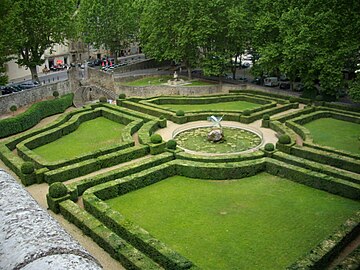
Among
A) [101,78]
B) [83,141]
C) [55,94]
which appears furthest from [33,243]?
[101,78]

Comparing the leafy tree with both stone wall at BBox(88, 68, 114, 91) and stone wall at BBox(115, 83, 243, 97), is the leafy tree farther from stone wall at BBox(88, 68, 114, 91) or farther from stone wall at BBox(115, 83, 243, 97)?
stone wall at BBox(88, 68, 114, 91)

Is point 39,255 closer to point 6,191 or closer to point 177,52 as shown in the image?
point 6,191

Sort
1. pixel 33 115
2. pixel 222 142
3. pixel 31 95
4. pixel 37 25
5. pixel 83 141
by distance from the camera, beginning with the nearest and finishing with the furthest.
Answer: pixel 222 142
pixel 83 141
pixel 33 115
pixel 31 95
pixel 37 25

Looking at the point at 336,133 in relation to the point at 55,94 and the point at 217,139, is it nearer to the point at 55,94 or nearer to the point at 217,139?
the point at 217,139

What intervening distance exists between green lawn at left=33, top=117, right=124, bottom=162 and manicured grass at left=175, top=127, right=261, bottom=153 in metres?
5.95

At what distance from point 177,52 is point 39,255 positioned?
48.5 m

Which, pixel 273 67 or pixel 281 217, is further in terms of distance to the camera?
pixel 273 67

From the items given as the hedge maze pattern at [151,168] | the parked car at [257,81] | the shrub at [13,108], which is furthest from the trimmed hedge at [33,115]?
the parked car at [257,81]

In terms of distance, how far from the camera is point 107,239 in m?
16.9

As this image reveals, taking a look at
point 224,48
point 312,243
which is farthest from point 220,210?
point 224,48

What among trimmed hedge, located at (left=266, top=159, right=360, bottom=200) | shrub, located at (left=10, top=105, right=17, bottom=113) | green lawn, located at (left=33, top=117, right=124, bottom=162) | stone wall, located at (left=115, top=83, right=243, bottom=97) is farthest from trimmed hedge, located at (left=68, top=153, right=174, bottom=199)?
stone wall, located at (left=115, top=83, right=243, bottom=97)

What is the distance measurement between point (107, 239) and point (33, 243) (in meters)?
13.0

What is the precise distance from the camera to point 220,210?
67.7ft

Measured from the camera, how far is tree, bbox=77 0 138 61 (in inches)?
2297
